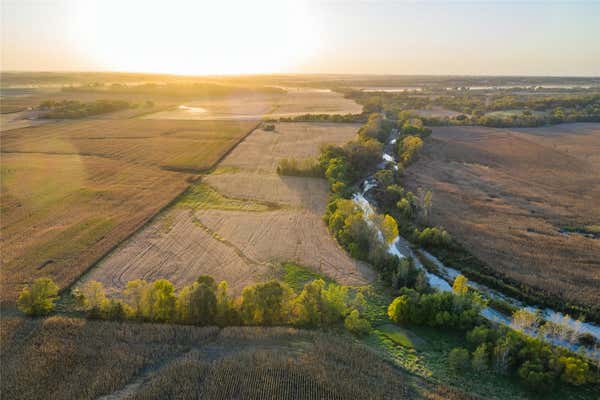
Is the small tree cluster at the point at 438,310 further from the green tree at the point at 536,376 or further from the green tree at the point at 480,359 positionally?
the green tree at the point at 536,376

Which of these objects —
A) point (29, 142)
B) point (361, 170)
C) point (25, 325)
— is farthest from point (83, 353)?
point (29, 142)

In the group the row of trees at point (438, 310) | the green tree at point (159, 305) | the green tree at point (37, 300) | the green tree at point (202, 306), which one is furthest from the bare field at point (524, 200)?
the green tree at point (37, 300)

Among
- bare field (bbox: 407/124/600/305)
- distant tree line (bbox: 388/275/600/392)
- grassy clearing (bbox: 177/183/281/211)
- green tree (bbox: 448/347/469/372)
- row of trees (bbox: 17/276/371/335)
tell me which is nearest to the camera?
distant tree line (bbox: 388/275/600/392)

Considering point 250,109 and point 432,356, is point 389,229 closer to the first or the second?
point 432,356

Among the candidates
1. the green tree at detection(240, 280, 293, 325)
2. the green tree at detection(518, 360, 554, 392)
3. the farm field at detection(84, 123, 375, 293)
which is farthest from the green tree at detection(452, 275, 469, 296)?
the green tree at detection(240, 280, 293, 325)

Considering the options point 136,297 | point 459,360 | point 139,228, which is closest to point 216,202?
point 139,228

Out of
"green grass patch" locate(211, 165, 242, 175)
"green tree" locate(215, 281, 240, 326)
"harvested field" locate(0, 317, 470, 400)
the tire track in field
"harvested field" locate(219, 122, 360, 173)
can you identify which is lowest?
"harvested field" locate(0, 317, 470, 400)

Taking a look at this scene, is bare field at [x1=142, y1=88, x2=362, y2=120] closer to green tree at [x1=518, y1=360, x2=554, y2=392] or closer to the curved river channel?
the curved river channel
